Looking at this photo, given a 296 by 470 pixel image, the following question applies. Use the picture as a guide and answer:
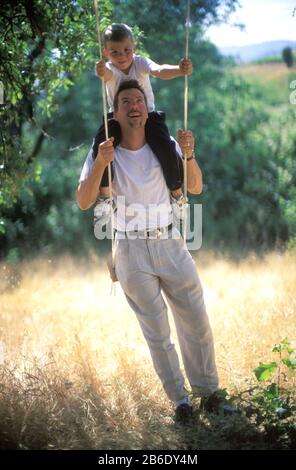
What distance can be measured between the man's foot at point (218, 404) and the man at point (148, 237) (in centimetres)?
17

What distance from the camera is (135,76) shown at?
15.1ft

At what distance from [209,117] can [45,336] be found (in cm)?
1113

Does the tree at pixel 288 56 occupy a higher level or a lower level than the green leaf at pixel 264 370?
higher

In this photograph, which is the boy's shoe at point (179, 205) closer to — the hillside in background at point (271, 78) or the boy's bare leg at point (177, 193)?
the boy's bare leg at point (177, 193)

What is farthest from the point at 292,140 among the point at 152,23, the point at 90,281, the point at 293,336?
the point at 293,336

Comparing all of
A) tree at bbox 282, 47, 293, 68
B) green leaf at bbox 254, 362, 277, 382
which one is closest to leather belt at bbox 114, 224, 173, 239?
green leaf at bbox 254, 362, 277, 382

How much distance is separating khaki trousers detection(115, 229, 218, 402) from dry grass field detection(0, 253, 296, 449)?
38 cm

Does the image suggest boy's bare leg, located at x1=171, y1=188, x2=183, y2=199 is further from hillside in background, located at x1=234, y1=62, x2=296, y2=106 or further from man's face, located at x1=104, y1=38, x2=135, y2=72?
hillside in background, located at x1=234, y1=62, x2=296, y2=106

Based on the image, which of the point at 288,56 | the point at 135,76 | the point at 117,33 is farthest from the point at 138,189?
the point at 288,56

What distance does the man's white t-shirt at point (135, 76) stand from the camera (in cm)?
452

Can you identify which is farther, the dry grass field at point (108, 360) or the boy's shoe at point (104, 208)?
the boy's shoe at point (104, 208)

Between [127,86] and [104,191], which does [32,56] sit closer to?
[127,86]

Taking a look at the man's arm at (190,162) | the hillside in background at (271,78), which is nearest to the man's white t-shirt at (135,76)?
the man's arm at (190,162)

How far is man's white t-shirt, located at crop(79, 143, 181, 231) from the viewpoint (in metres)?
4.17
